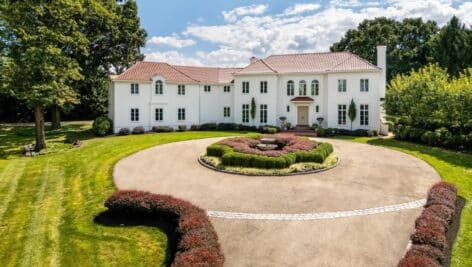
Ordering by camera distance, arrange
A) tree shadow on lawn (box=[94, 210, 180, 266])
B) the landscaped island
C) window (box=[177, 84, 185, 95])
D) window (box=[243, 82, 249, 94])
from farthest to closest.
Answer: window (box=[243, 82, 249, 94]), window (box=[177, 84, 185, 95]), the landscaped island, tree shadow on lawn (box=[94, 210, 180, 266])

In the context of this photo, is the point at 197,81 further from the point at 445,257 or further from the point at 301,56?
the point at 445,257

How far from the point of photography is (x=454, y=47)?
4591 centimetres

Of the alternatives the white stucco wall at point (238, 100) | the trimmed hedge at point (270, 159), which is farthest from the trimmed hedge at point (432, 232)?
the white stucco wall at point (238, 100)

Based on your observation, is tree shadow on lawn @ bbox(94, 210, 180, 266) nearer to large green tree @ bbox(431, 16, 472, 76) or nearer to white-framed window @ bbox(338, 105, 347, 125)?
white-framed window @ bbox(338, 105, 347, 125)

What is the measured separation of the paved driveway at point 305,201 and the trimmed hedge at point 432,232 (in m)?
0.51

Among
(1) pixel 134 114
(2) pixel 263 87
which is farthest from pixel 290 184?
(1) pixel 134 114

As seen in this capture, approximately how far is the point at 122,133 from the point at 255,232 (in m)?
27.0

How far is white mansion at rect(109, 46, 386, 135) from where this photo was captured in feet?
111

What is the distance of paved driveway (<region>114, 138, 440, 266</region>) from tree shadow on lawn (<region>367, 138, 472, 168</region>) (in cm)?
218

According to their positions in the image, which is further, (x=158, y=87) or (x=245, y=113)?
(x=245, y=113)

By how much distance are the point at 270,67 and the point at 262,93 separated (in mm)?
3194

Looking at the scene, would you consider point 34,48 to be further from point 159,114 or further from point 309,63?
point 309,63

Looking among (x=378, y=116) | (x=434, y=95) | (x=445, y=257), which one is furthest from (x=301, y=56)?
(x=445, y=257)

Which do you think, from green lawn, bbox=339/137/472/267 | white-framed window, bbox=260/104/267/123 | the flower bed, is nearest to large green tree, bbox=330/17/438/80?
white-framed window, bbox=260/104/267/123
